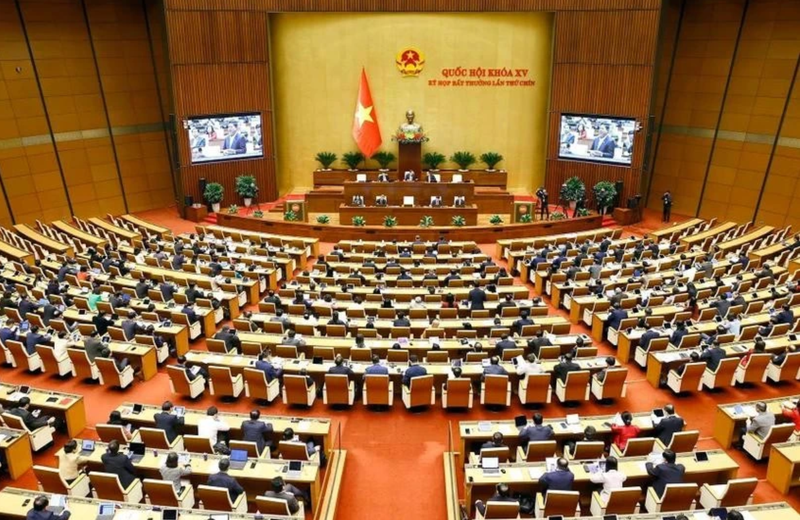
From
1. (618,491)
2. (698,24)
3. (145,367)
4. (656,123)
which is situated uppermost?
(698,24)

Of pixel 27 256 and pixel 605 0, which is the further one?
pixel 605 0

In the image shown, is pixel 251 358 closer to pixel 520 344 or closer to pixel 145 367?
pixel 145 367

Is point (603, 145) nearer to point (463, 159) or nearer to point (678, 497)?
point (463, 159)

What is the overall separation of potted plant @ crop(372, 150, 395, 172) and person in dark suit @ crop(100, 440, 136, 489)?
65.3 feet

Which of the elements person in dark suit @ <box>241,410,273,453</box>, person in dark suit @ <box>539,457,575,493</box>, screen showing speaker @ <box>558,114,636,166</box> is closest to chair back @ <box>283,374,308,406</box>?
person in dark suit @ <box>241,410,273,453</box>

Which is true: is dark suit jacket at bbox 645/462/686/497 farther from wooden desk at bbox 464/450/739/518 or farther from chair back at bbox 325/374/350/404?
chair back at bbox 325/374/350/404

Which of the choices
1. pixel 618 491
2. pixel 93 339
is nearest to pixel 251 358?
pixel 93 339

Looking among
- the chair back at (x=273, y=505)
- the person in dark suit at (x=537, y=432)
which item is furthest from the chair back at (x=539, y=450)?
the chair back at (x=273, y=505)

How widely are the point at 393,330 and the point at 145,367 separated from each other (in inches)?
193

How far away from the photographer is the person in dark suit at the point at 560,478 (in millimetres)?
7758

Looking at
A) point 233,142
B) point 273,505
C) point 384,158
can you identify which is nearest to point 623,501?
point 273,505

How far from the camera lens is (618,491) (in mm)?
7457

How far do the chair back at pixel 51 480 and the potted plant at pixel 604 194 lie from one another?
2052 cm

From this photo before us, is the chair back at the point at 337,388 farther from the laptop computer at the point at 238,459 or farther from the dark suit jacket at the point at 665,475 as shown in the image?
the dark suit jacket at the point at 665,475
